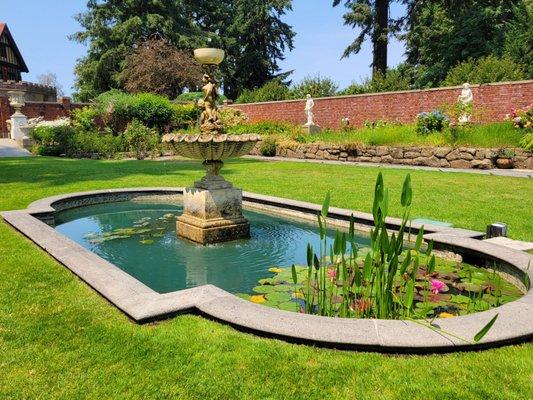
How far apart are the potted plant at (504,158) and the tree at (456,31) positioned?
1594cm

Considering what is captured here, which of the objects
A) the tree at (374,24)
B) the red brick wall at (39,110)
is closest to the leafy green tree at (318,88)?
the tree at (374,24)

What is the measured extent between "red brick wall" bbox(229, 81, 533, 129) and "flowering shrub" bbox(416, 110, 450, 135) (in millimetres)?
2052

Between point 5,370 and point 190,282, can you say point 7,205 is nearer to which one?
point 190,282

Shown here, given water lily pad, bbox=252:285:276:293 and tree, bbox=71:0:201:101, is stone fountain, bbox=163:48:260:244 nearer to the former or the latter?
water lily pad, bbox=252:285:276:293

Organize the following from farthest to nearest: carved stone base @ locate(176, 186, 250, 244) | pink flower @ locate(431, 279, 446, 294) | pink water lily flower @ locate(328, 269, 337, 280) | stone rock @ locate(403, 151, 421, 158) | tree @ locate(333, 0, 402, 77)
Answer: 1. tree @ locate(333, 0, 402, 77)
2. stone rock @ locate(403, 151, 421, 158)
3. carved stone base @ locate(176, 186, 250, 244)
4. pink water lily flower @ locate(328, 269, 337, 280)
5. pink flower @ locate(431, 279, 446, 294)

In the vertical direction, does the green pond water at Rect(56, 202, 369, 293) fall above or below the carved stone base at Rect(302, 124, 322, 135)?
below

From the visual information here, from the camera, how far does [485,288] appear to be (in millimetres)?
3943

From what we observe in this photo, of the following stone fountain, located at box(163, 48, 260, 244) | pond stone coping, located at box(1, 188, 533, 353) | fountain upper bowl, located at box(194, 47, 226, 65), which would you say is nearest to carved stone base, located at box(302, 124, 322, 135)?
stone fountain, located at box(163, 48, 260, 244)

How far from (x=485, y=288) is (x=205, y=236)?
323 centimetres

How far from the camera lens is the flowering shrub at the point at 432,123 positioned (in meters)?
15.7

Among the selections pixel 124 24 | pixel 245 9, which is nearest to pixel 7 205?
pixel 124 24

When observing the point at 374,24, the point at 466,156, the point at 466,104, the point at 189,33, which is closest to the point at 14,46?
the point at 189,33

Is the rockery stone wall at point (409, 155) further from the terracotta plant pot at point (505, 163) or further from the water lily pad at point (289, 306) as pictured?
the water lily pad at point (289, 306)

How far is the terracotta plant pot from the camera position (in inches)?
498
